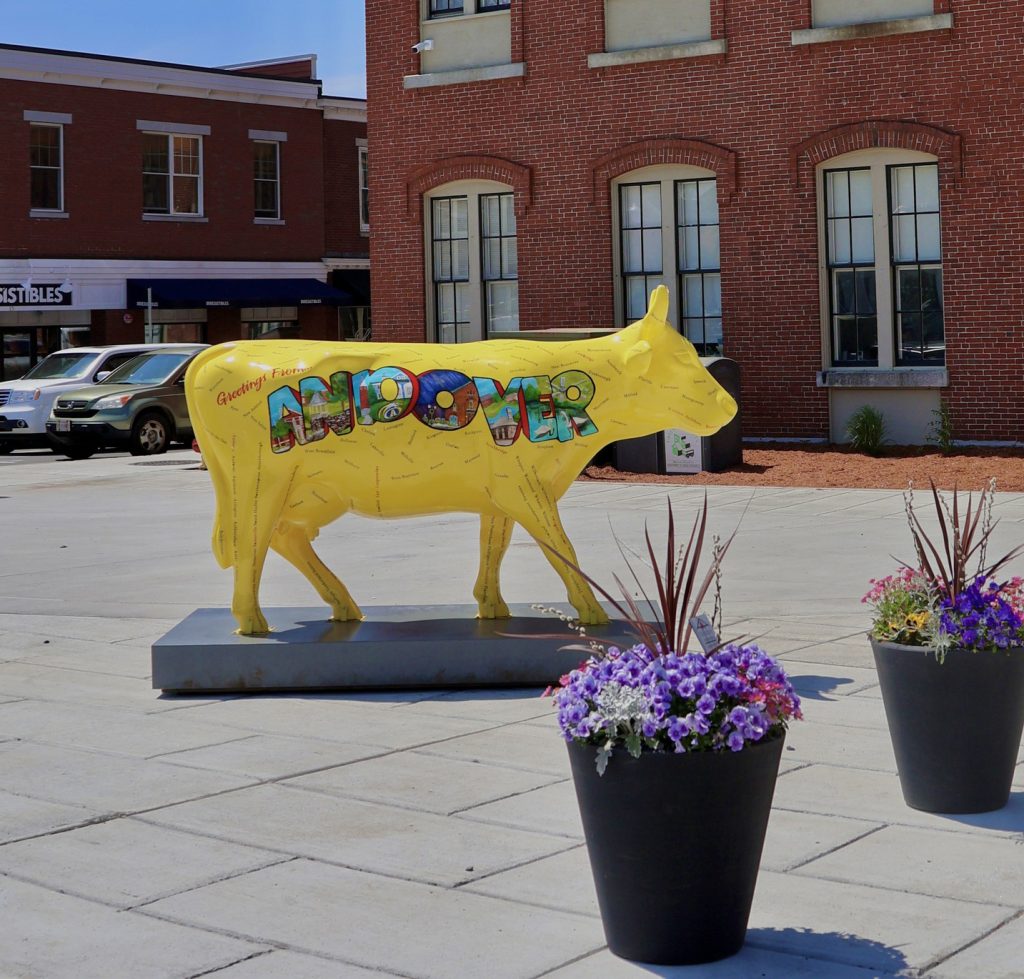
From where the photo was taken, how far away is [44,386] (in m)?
28.3

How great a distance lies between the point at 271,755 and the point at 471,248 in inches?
721

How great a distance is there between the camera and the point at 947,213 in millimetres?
21000

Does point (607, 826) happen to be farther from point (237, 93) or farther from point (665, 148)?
point (237, 93)

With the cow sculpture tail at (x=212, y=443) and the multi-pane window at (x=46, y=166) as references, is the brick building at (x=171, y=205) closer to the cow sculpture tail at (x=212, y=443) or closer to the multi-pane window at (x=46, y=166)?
the multi-pane window at (x=46, y=166)

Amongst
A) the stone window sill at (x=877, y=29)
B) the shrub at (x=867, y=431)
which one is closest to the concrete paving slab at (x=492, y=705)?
the shrub at (x=867, y=431)

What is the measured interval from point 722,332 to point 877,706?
15480 mm

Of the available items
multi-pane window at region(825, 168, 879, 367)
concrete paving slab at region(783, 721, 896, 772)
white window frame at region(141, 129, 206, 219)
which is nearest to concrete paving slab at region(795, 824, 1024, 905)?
concrete paving slab at region(783, 721, 896, 772)

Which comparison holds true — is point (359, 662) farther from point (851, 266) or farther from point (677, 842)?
point (851, 266)

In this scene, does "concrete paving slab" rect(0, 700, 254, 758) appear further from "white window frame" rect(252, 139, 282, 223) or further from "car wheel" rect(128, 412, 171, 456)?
"white window frame" rect(252, 139, 282, 223)

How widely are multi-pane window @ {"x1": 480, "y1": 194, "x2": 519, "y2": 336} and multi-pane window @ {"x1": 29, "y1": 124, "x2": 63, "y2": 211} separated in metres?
16.0

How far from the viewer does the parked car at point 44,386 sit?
2819cm

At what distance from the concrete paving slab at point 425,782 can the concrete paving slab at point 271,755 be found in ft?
0.46

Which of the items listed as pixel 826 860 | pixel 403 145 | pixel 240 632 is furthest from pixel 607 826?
pixel 403 145

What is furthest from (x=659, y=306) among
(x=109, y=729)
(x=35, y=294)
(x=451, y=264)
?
(x=35, y=294)
